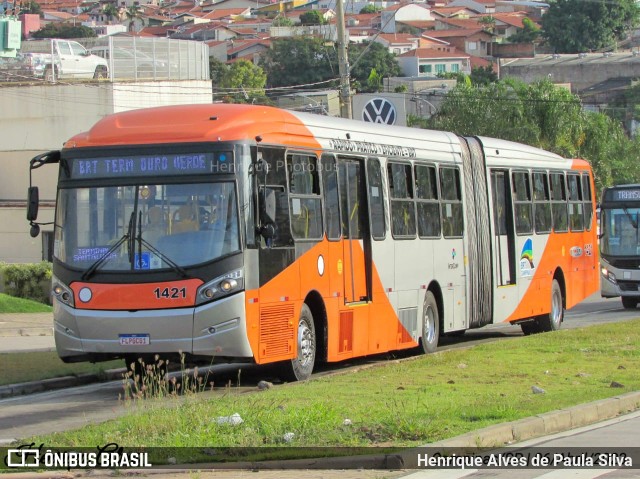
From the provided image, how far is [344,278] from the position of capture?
17.2 m

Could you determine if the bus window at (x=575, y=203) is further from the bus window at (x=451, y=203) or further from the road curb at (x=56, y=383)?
the road curb at (x=56, y=383)

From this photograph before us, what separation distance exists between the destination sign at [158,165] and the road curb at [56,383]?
287cm

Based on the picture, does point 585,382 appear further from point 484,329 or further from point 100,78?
point 100,78

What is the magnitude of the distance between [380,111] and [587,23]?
358 feet

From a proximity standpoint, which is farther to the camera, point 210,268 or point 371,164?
point 371,164

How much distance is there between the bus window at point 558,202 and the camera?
1001 inches

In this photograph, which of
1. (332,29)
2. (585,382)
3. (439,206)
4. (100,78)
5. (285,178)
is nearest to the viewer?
(585,382)

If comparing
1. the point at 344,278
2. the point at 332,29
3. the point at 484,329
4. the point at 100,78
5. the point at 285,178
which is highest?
the point at 332,29

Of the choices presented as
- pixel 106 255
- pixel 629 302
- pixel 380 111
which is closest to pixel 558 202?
pixel 380 111

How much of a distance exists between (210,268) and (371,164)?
4.44 m

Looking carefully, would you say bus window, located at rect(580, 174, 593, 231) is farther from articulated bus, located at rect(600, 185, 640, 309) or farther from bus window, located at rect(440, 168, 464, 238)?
bus window, located at rect(440, 168, 464, 238)

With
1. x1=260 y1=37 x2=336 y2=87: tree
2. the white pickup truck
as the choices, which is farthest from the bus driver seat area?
x1=260 y1=37 x2=336 y2=87: tree

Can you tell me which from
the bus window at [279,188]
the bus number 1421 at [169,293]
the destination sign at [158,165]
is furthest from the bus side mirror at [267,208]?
the bus number 1421 at [169,293]

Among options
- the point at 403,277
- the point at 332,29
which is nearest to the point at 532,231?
the point at 403,277
